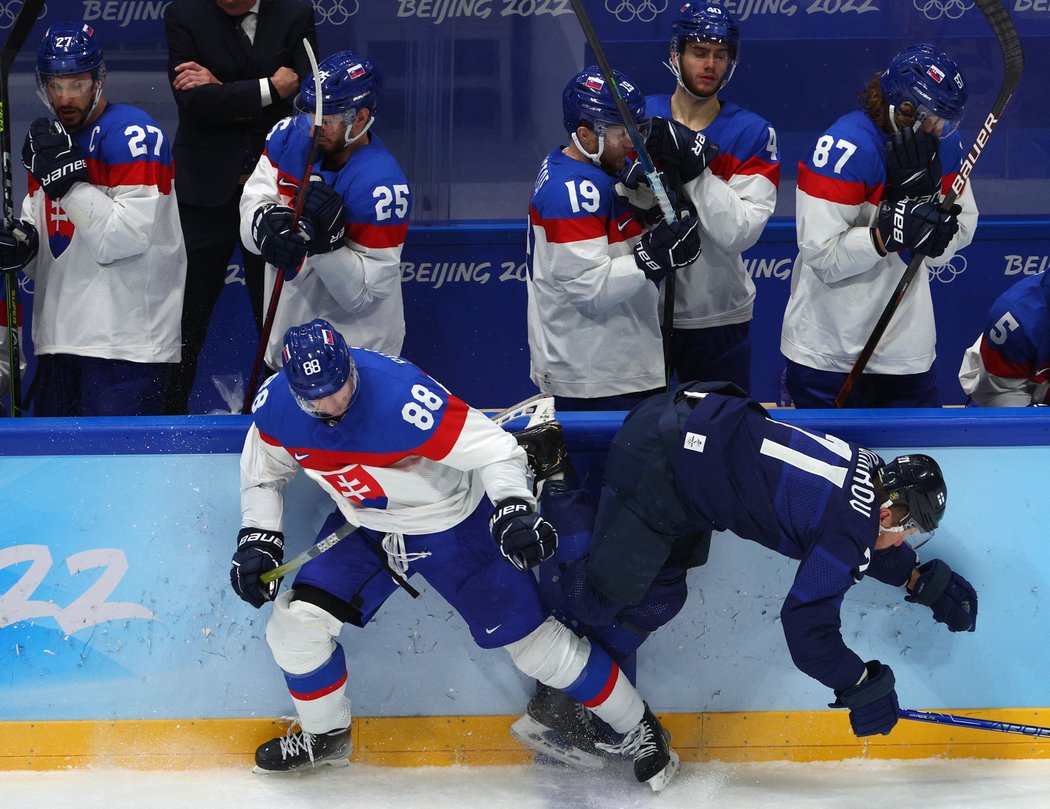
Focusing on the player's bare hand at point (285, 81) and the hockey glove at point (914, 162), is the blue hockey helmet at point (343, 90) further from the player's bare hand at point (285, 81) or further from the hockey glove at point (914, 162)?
the hockey glove at point (914, 162)

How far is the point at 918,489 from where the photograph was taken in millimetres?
2859

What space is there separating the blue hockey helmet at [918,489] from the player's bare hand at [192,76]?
7.18 ft

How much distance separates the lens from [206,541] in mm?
3191

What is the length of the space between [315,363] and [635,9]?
2.63 metres

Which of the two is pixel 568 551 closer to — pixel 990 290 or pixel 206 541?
pixel 206 541

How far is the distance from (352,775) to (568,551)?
77cm

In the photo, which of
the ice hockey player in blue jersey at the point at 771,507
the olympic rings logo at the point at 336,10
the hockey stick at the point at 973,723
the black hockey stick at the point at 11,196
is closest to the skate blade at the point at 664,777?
the ice hockey player in blue jersey at the point at 771,507

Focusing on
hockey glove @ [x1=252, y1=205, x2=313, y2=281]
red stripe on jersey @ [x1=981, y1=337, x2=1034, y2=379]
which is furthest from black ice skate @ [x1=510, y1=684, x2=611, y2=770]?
red stripe on jersey @ [x1=981, y1=337, x2=1034, y2=379]

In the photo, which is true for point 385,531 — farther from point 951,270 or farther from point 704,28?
point 951,270

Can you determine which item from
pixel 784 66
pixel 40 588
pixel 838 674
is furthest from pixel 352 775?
pixel 784 66

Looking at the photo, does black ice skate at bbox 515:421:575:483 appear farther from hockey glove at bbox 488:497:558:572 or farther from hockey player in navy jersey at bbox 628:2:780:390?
hockey player in navy jersey at bbox 628:2:780:390

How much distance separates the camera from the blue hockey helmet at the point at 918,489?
286cm

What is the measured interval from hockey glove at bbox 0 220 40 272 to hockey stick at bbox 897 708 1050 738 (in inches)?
93.4

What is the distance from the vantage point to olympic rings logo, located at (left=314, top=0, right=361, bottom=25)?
15.9ft
